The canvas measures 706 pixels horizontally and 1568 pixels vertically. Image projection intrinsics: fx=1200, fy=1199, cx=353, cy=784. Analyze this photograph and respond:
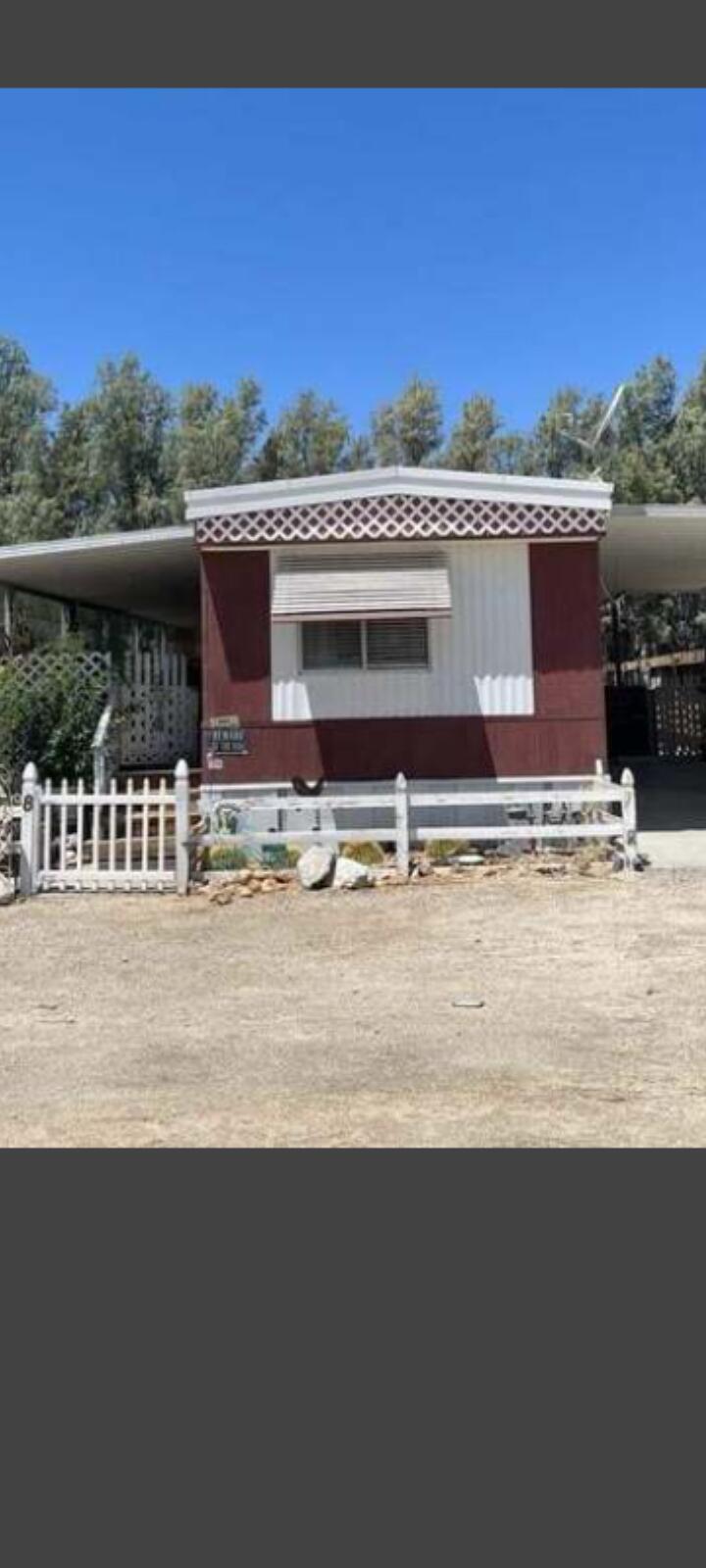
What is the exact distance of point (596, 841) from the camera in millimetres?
11312

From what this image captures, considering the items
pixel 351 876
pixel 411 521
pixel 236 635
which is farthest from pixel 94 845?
pixel 411 521

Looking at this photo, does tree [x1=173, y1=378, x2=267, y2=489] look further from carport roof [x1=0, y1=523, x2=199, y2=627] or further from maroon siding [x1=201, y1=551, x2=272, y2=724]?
maroon siding [x1=201, y1=551, x2=272, y2=724]

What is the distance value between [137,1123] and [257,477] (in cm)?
2592

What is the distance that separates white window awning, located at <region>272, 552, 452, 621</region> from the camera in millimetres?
11789

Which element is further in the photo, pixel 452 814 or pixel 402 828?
pixel 452 814

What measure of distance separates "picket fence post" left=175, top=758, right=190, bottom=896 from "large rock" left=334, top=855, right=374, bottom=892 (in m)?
1.31

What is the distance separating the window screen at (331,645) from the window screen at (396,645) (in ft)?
0.40

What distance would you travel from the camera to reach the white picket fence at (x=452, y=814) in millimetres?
10531

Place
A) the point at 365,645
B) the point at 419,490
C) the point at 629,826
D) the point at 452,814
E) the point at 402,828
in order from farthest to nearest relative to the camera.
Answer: the point at 365,645 < the point at 452,814 < the point at 419,490 < the point at 402,828 < the point at 629,826

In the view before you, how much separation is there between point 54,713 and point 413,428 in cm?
1905

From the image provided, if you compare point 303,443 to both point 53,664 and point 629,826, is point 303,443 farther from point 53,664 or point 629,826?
point 629,826

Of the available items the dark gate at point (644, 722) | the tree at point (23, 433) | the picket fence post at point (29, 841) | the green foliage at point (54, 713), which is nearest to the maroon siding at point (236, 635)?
the green foliage at point (54, 713)

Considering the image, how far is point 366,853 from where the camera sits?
36.1 feet

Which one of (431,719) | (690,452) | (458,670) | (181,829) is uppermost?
(690,452)
